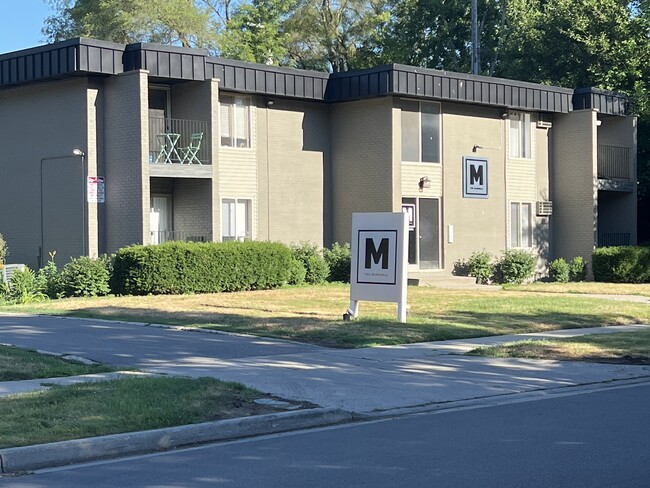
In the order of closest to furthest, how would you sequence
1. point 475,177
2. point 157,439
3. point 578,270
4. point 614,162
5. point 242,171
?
1. point 157,439
2. point 242,171
3. point 475,177
4. point 578,270
5. point 614,162

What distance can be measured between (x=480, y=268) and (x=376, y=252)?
14.1m

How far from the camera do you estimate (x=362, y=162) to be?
31.4 meters

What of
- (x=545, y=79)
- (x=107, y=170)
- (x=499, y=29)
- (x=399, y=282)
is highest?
(x=499, y=29)

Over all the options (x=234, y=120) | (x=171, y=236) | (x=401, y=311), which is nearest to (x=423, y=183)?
(x=234, y=120)

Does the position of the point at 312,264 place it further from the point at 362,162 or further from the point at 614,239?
the point at 614,239

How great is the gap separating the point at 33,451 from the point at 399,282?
1095 centimetres

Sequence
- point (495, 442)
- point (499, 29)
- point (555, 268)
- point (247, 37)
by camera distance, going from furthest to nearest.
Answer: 1. point (247, 37)
2. point (499, 29)
3. point (555, 268)
4. point (495, 442)

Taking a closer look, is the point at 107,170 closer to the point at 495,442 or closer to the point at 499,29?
the point at 495,442

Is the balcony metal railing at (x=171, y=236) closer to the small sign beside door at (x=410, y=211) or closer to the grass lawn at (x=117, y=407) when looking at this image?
the small sign beside door at (x=410, y=211)

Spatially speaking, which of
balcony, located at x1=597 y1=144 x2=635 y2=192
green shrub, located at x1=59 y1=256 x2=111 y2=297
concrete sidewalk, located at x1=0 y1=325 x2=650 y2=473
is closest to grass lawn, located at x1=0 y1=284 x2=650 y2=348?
green shrub, located at x1=59 y1=256 x2=111 y2=297

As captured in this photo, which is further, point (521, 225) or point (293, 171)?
point (521, 225)

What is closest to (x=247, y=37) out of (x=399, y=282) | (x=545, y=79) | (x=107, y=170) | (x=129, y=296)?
(x=545, y=79)

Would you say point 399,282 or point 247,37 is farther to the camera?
point 247,37

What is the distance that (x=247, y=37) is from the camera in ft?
169
